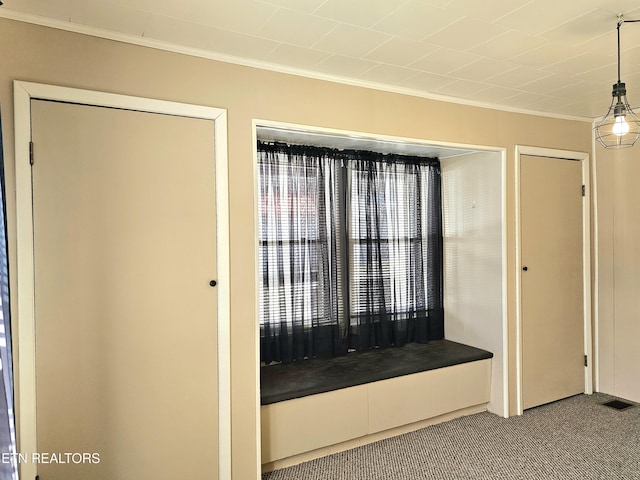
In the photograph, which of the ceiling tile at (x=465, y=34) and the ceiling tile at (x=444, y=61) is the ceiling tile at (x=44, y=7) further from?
the ceiling tile at (x=444, y=61)

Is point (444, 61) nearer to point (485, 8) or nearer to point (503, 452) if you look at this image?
point (485, 8)

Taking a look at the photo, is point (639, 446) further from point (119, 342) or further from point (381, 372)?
point (119, 342)

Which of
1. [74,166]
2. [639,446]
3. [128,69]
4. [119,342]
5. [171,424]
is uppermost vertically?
[128,69]

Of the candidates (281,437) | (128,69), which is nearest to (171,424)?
(281,437)

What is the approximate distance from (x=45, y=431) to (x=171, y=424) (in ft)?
1.80

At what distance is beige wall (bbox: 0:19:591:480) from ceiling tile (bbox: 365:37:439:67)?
354 millimetres

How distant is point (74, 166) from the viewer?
2031 millimetres

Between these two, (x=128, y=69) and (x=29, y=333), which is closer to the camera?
(x=29, y=333)

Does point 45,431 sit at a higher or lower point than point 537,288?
lower

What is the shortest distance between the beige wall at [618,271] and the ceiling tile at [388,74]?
2.22m

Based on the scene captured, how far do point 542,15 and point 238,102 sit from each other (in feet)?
5.00

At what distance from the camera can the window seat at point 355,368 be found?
8.93 feet

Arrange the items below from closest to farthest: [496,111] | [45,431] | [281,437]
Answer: [45,431] → [281,437] → [496,111]

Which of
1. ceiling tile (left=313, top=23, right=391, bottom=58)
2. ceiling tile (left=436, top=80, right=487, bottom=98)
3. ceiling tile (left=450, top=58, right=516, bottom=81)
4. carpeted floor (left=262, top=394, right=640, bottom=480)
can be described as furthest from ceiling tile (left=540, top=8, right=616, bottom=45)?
carpeted floor (left=262, top=394, right=640, bottom=480)
